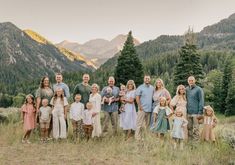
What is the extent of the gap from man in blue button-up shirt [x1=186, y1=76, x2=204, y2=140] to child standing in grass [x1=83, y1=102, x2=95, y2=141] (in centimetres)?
295

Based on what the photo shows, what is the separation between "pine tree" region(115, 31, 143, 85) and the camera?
4075 cm

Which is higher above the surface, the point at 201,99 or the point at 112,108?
the point at 201,99

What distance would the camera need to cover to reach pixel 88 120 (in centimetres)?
1312

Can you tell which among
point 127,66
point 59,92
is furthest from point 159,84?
point 127,66

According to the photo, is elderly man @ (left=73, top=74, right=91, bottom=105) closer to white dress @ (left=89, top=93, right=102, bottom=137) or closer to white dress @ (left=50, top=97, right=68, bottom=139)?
white dress @ (left=89, top=93, right=102, bottom=137)

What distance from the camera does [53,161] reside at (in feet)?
32.7

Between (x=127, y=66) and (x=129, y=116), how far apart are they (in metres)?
27.5

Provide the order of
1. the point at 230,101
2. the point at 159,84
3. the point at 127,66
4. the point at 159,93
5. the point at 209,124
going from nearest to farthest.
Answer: the point at 209,124, the point at 159,84, the point at 159,93, the point at 127,66, the point at 230,101

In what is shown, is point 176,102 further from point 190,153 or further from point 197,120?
point 190,153

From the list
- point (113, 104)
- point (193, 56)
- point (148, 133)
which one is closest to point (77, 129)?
point (113, 104)

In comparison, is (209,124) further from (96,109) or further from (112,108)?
(96,109)

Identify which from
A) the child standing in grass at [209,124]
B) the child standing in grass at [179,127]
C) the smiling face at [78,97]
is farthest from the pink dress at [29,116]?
the child standing in grass at [209,124]

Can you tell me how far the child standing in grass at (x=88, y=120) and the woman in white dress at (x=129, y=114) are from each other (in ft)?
3.40

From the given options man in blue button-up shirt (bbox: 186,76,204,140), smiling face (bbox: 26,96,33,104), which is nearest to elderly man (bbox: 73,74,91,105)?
smiling face (bbox: 26,96,33,104)
